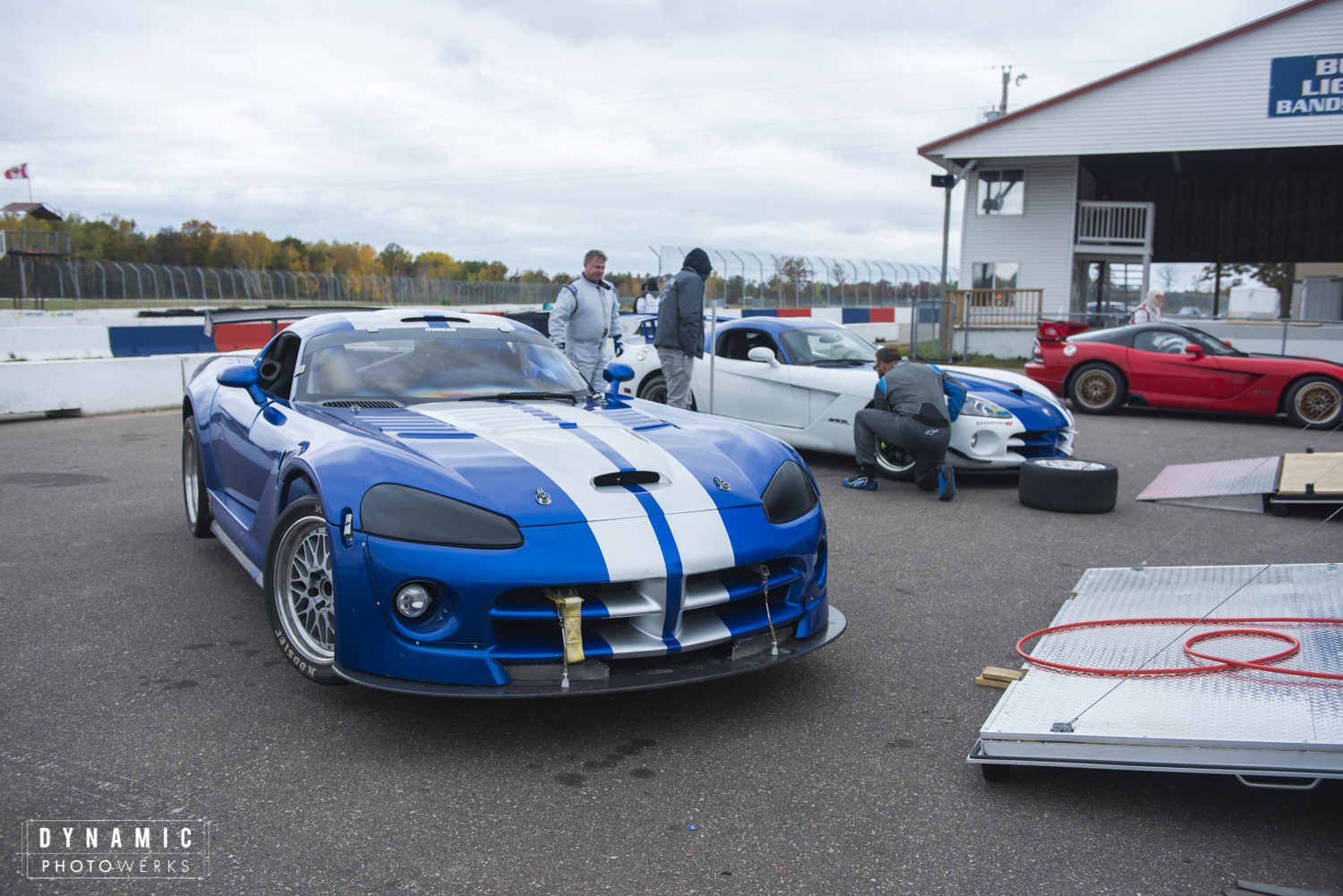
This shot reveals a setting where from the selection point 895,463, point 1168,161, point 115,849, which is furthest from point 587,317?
point 1168,161

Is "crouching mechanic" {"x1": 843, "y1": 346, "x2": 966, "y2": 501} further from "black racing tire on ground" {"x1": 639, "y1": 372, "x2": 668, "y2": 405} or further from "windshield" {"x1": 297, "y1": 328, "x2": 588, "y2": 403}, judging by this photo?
"windshield" {"x1": 297, "y1": 328, "x2": 588, "y2": 403}

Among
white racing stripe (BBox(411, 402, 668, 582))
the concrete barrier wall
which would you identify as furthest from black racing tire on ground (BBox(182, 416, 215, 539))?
the concrete barrier wall

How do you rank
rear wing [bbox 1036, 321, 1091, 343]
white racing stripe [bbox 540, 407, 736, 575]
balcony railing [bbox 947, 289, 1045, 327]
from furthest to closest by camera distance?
balcony railing [bbox 947, 289, 1045, 327] < rear wing [bbox 1036, 321, 1091, 343] < white racing stripe [bbox 540, 407, 736, 575]

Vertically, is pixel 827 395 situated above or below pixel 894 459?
above

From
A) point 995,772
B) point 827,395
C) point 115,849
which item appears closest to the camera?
point 115,849

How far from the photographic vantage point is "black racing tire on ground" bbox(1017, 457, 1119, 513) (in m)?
6.50

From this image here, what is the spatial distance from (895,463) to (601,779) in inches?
206

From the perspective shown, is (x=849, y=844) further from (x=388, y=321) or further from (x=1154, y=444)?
(x=1154, y=444)

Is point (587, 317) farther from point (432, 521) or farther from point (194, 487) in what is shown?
point (432, 521)

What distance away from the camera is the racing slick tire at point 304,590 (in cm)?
303

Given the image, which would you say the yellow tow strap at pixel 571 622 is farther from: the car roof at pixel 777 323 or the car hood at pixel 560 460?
the car roof at pixel 777 323

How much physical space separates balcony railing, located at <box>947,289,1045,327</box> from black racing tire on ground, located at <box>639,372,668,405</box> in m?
13.1

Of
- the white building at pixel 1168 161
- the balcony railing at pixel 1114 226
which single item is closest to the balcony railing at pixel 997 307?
the white building at pixel 1168 161

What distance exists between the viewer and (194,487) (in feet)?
17.8
